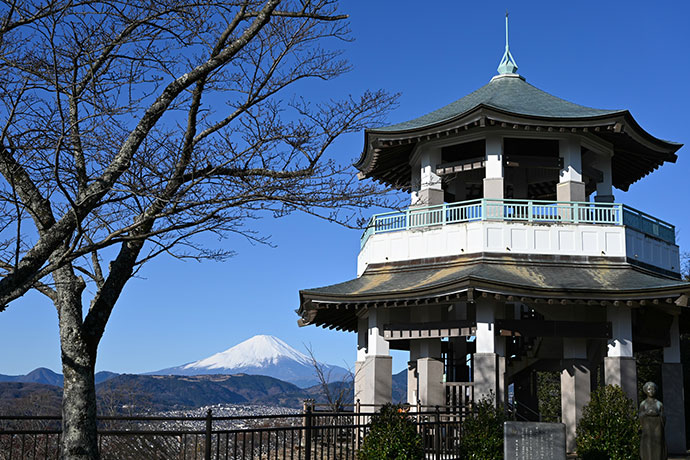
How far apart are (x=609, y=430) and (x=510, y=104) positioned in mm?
10834

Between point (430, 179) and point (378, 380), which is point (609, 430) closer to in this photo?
point (378, 380)

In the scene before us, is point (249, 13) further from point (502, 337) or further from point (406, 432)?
point (502, 337)

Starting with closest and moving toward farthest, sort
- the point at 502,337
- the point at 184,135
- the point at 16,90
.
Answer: the point at 16,90 < the point at 184,135 < the point at 502,337

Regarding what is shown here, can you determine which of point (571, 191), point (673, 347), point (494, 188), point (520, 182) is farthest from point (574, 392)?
point (520, 182)

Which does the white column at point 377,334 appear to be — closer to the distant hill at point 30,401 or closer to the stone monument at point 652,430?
the stone monument at point 652,430

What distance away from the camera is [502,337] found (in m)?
21.9

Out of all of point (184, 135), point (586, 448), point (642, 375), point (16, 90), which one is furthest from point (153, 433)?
point (642, 375)

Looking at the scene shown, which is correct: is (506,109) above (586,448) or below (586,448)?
above

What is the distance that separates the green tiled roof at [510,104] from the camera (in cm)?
2319

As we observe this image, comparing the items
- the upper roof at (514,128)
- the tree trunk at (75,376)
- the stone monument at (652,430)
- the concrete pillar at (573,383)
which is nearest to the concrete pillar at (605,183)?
the upper roof at (514,128)

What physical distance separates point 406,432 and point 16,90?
10371 millimetres

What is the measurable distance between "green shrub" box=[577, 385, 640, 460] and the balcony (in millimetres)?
5146

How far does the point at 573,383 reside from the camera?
72.3ft

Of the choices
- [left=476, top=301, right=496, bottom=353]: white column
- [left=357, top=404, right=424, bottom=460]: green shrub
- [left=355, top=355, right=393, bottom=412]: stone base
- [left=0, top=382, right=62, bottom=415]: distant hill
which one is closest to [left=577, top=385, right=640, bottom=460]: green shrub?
[left=476, top=301, right=496, bottom=353]: white column
